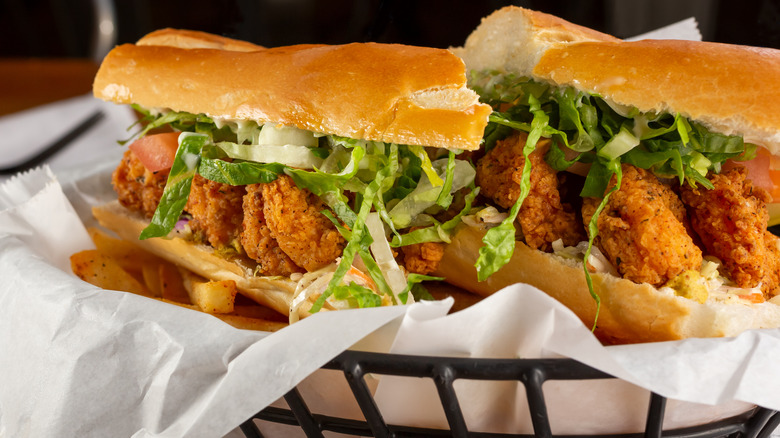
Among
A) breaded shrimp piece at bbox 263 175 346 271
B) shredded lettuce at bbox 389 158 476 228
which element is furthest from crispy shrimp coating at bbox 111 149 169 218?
shredded lettuce at bbox 389 158 476 228

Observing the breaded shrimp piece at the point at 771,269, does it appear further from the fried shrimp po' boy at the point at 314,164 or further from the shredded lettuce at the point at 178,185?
the shredded lettuce at the point at 178,185

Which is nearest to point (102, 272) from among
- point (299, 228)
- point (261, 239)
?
point (261, 239)

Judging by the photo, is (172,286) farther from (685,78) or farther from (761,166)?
(761,166)

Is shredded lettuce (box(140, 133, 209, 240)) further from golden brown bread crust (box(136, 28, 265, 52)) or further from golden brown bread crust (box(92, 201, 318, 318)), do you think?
golden brown bread crust (box(136, 28, 265, 52))

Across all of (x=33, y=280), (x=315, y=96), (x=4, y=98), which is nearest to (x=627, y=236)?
(x=315, y=96)

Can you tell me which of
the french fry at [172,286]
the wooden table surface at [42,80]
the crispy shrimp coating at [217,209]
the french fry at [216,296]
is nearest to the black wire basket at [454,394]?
the french fry at [216,296]

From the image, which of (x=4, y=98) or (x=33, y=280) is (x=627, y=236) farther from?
(x=4, y=98)
